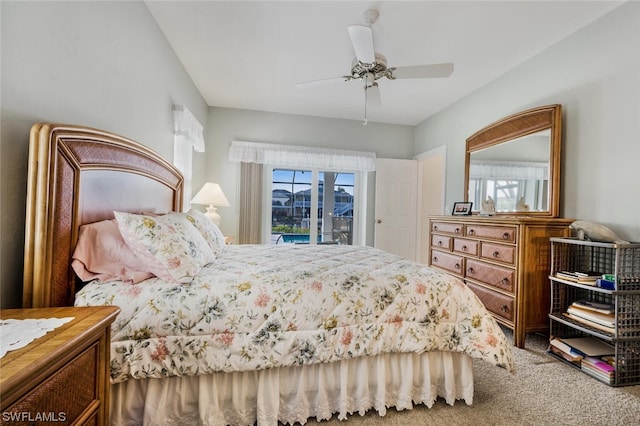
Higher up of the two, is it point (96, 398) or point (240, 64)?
point (240, 64)

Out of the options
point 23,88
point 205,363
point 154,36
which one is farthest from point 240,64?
point 205,363

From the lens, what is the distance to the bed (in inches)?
45.6

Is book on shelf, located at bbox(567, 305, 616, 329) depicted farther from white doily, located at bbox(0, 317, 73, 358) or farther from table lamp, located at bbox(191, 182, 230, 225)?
table lamp, located at bbox(191, 182, 230, 225)

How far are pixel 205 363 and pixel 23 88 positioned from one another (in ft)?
4.65

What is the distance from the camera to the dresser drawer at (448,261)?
2.83 meters

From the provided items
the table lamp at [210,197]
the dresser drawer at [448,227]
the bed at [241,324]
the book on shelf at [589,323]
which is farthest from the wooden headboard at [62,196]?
the book on shelf at [589,323]

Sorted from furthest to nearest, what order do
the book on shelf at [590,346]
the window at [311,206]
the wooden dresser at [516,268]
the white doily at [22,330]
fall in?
the window at [311,206]
the wooden dresser at [516,268]
the book on shelf at [590,346]
the white doily at [22,330]

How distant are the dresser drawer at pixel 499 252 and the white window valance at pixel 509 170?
2.69ft

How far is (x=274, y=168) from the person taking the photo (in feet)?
14.7

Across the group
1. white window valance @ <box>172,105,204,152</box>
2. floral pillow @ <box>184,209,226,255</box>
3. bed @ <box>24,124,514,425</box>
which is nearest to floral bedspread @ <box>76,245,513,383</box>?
bed @ <box>24,124,514,425</box>

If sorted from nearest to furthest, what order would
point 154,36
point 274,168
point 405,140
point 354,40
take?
point 354,40
point 154,36
point 274,168
point 405,140

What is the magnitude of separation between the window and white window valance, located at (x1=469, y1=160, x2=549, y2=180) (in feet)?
6.74

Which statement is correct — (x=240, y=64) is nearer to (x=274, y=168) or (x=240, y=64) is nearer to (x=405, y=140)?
(x=274, y=168)

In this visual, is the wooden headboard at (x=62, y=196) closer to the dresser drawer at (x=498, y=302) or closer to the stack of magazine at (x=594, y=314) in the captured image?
the dresser drawer at (x=498, y=302)
